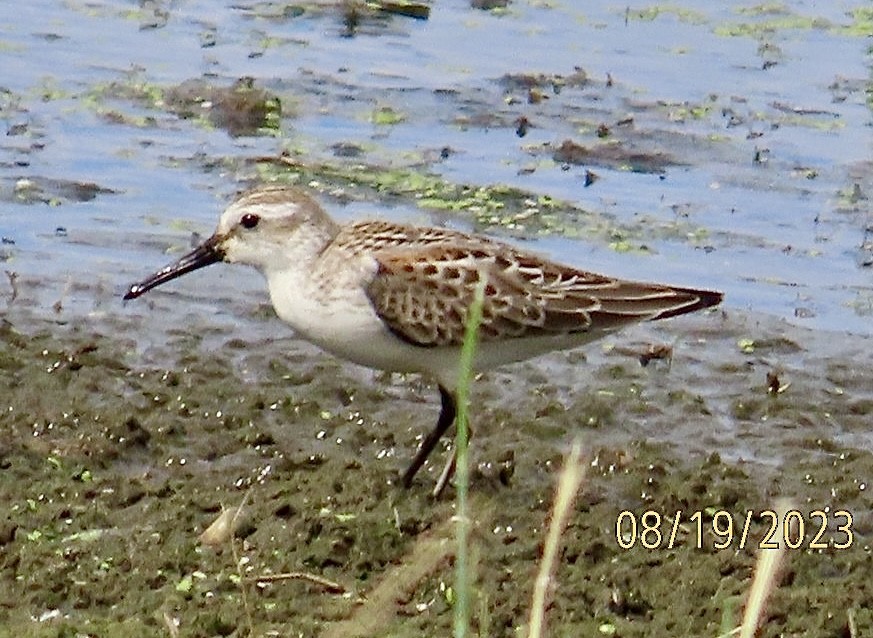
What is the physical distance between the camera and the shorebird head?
745 centimetres

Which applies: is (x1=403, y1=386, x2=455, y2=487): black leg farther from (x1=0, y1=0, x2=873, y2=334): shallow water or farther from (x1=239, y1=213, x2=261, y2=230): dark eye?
(x1=0, y1=0, x2=873, y2=334): shallow water

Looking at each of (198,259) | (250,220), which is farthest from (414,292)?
(198,259)

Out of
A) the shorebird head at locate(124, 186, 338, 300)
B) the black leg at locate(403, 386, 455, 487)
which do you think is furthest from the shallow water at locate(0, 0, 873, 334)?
the black leg at locate(403, 386, 455, 487)

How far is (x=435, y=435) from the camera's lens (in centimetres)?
752

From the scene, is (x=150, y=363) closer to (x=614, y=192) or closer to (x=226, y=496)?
(x=226, y=496)

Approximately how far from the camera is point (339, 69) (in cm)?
1277

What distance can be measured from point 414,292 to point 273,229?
2.00ft

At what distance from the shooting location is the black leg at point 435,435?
24.4 feet

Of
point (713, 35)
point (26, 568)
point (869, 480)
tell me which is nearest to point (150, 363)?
point (26, 568)

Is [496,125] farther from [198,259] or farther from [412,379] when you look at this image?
[198,259]

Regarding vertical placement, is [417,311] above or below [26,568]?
above

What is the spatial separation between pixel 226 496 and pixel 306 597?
2.90ft

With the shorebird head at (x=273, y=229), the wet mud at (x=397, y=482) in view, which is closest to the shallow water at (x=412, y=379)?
the wet mud at (x=397, y=482)

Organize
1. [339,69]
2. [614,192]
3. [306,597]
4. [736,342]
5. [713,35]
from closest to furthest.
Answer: [306,597] < [736,342] < [614,192] < [339,69] < [713,35]
